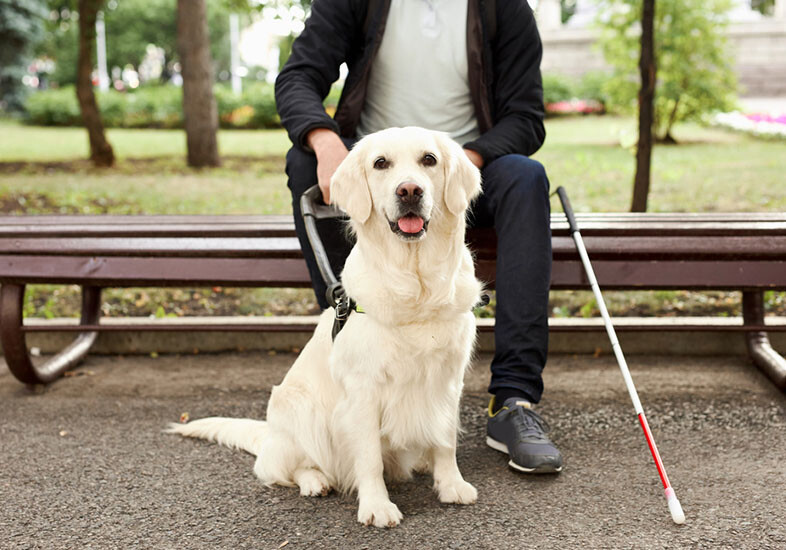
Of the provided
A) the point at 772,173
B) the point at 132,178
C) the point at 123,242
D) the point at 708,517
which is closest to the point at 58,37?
the point at 132,178

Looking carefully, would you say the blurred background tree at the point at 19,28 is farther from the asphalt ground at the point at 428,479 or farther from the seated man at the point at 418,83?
the seated man at the point at 418,83

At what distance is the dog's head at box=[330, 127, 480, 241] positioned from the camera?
2.42 m

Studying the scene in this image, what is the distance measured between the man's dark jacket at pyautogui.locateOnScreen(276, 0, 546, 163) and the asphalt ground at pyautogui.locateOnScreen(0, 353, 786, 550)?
1234mm

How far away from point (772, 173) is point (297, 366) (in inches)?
348

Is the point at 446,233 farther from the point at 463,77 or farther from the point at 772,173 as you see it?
the point at 772,173

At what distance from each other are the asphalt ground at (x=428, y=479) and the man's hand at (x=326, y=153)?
1078 millimetres

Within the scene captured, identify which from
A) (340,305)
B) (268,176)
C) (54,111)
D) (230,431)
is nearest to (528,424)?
(340,305)

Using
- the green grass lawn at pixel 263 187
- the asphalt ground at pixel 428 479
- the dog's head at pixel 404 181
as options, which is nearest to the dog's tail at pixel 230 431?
the asphalt ground at pixel 428 479

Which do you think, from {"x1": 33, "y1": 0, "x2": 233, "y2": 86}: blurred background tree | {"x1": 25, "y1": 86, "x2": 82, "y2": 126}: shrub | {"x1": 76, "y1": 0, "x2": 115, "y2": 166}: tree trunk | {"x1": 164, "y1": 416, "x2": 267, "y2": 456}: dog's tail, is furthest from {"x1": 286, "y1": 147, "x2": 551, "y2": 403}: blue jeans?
{"x1": 33, "y1": 0, "x2": 233, "y2": 86}: blurred background tree

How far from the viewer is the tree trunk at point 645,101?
5.43 metres

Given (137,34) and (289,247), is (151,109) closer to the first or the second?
(289,247)

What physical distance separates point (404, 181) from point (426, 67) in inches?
47.2

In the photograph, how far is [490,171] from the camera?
311cm

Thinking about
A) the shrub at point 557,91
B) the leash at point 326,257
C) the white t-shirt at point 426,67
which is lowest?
the shrub at point 557,91
